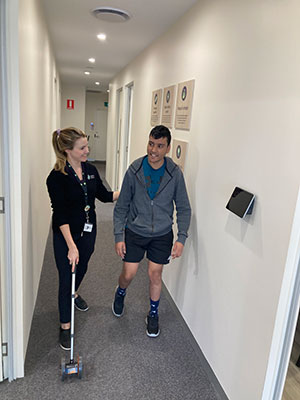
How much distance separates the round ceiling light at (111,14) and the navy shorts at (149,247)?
6.43 ft

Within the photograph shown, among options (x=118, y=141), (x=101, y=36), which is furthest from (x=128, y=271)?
(x=118, y=141)

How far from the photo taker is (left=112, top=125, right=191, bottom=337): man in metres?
2.29

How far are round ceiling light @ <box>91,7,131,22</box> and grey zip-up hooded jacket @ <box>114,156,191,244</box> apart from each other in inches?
59.5

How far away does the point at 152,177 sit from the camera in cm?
230

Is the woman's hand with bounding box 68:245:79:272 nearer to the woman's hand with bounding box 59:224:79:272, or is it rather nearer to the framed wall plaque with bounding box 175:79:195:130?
the woman's hand with bounding box 59:224:79:272

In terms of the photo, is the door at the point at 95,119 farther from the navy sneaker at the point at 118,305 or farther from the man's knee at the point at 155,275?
the man's knee at the point at 155,275

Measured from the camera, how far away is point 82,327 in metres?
2.49

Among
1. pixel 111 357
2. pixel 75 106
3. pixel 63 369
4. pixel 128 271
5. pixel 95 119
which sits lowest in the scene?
pixel 111 357

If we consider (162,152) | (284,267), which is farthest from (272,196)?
(162,152)

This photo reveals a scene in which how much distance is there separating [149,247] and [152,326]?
1.99 ft

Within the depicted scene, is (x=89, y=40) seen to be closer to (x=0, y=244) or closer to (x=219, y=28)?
(x=219, y=28)

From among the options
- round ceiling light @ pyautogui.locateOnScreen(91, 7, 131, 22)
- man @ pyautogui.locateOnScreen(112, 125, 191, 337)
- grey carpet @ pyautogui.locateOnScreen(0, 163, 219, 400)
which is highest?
round ceiling light @ pyautogui.locateOnScreen(91, 7, 131, 22)

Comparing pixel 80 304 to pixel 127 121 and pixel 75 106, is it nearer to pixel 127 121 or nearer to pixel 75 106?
pixel 127 121

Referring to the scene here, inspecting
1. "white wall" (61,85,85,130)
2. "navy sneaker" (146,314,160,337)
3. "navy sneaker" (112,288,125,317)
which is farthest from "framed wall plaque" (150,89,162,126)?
"white wall" (61,85,85,130)
